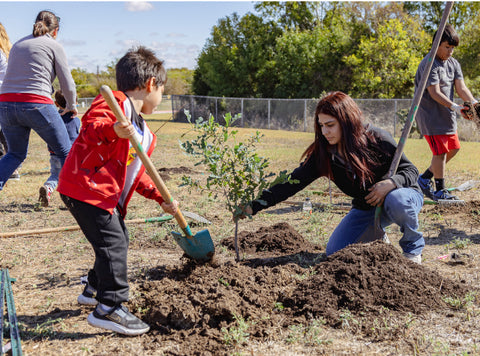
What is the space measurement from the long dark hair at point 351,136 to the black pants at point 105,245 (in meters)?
1.88

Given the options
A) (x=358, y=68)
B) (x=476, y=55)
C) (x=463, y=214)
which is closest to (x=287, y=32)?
(x=358, y=68)

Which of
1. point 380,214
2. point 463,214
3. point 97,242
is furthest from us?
point 463,214

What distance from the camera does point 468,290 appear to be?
3385 mm

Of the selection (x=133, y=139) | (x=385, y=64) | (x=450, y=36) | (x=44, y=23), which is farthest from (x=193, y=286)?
(x=385, y=64)

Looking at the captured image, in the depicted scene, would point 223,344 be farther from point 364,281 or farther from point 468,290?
point 468,290

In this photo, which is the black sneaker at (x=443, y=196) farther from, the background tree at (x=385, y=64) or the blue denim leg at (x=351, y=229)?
the background tree at (x=385, y=64)

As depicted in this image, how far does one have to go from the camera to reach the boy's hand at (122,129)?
264 centimetres

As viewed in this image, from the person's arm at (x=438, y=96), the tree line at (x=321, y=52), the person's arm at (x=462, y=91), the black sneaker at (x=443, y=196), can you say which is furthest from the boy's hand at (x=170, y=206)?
the tree line at (x=321, y=52)

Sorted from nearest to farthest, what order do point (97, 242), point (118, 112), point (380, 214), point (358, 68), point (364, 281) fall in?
point (118, 112), point (97, 242), point (364, 281), point (380, 214), point (358, 68)

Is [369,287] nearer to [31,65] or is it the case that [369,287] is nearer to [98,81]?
[31,65]

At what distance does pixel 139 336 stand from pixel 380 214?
7.40 ft

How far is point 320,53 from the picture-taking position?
25766 mm

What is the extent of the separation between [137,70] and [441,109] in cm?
461

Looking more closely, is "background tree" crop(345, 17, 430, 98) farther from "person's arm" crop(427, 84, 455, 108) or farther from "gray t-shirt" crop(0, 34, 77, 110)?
Answer: "gray t-shirt" crop(0, 34, 77, 110)
